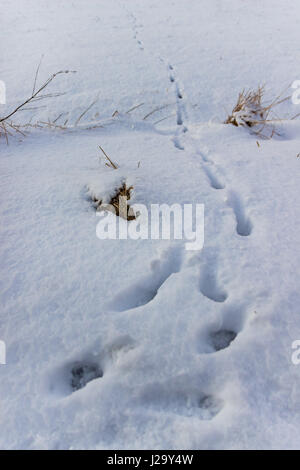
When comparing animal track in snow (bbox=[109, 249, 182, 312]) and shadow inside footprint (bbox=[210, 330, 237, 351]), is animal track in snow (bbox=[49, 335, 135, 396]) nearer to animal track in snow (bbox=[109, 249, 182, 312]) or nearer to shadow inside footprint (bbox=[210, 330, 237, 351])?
animal track in snow (bbox=[109, 249, 182, 312])

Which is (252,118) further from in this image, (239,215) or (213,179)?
(239,215)

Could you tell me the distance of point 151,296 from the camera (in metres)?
1.16

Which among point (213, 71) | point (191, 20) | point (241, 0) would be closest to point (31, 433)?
point (213, 71)

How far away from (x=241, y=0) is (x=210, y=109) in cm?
445

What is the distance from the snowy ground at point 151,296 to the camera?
849 millimetres

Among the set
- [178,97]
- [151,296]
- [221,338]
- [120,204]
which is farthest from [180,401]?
[178,97]

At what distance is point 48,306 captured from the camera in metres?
1.08

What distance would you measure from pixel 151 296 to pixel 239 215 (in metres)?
0.61

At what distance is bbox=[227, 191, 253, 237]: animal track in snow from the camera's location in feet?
4.65

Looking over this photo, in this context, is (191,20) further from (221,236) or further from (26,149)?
(221,236)

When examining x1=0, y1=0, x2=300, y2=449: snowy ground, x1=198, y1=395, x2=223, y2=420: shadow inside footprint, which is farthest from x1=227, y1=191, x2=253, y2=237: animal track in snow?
x1=198, y1=395, x2=223, y2=420: shadow inside footprint

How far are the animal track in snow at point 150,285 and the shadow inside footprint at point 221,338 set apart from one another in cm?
25

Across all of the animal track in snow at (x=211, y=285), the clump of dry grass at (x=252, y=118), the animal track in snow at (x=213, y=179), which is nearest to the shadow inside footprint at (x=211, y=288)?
the animal track in snow at (x=211, y=285)

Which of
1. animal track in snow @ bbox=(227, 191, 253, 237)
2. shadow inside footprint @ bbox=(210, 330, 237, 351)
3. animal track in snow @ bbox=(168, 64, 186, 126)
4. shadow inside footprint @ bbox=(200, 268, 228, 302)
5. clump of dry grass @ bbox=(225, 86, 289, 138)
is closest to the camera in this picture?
shadow inside footprint @ bbox=(210, 330, 237, 351)
